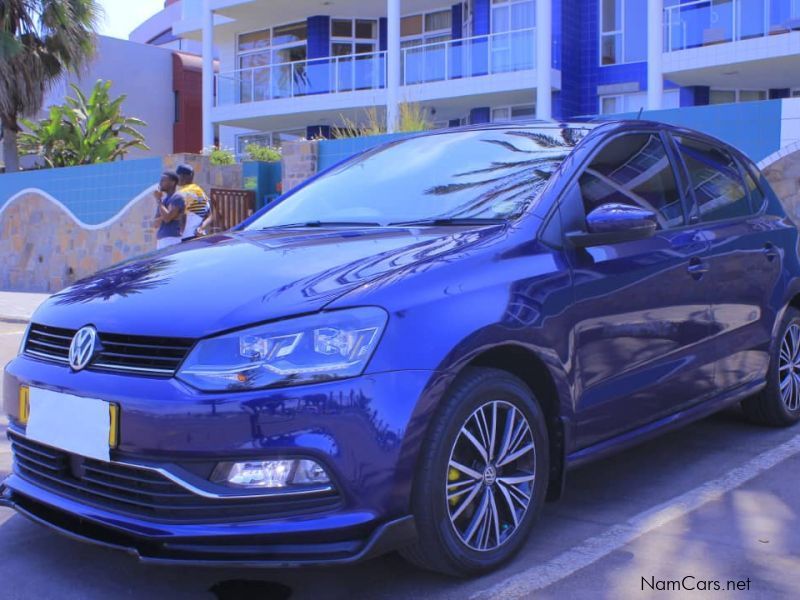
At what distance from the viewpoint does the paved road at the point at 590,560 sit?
10.0 ft

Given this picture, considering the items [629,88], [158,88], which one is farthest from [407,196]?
[158,88]

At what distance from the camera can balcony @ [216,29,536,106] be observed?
21.6 meters

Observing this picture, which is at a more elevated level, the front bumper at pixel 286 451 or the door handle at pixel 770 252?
the door handle at pixel 770 252

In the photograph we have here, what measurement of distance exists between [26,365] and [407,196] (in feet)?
5.56

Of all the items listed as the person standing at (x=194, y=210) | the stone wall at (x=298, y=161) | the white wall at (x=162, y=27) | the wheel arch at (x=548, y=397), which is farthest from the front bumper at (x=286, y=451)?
the white wall at (x=162, y=27)

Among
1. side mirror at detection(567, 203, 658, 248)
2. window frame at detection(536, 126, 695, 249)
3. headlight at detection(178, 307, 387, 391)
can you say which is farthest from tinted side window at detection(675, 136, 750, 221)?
headlight at detection(178, 307, 387, 391)

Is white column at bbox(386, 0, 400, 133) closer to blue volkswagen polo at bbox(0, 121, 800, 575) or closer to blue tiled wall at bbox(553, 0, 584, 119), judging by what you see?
blue tiled wall at bbox(553, 0, 584, 119)

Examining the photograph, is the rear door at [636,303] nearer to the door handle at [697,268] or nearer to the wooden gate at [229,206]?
the door handle at [697,268]

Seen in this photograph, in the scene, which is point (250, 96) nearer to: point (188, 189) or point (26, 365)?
point (188, 189)

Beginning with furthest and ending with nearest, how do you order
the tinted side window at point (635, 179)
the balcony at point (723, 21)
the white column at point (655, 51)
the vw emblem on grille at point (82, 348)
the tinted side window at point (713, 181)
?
1. the white column at point (655, 51)
2. the balcony at point (723, 21)
3. the tinted side window at point (713, 181)
4. the tinted side window at point (635, 179)
5. the vw emblem on grille at point (82, 348)

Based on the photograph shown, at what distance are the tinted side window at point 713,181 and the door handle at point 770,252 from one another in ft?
0.68

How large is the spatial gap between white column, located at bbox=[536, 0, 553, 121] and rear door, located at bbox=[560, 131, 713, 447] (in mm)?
16777

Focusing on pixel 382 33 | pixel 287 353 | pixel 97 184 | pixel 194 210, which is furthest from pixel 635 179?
pixel 382 33

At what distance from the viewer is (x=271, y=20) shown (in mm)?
27391
